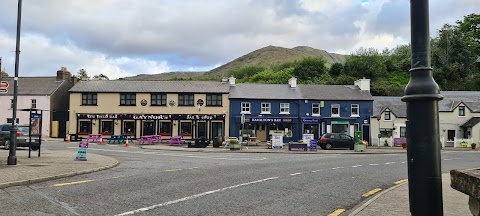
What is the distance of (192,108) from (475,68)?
184 ft

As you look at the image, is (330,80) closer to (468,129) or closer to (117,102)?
(468,129)

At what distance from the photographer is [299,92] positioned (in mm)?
52125

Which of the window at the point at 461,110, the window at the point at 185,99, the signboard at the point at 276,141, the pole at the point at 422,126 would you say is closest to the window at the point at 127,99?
the window at the point at 185,99

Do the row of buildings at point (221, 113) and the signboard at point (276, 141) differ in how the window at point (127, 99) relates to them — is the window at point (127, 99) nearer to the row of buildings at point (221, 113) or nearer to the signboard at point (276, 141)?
the row of buildings at point (221, 113)

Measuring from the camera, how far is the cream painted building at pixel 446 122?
158 feet

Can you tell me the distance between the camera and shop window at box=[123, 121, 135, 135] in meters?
50.4

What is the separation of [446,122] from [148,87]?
115 ft

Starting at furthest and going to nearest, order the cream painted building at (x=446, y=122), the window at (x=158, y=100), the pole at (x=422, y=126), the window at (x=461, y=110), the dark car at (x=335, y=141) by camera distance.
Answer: the window at (x=158, y=100)
the window at (x=461, y=110)
the cream painted building at (x=446, y=122)
the dark car at (x=335, y=141)
the pole at (x=422, y=126)

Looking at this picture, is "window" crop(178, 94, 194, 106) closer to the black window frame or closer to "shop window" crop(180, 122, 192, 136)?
the black window frame

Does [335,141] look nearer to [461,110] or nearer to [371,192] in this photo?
[461,110]

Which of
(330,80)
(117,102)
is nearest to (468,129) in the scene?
(330,80)

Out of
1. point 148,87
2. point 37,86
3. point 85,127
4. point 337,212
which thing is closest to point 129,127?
point 85,127

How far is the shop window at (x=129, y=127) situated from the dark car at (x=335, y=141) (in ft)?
74.7

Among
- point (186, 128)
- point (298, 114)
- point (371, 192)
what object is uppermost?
point (298, 114)
